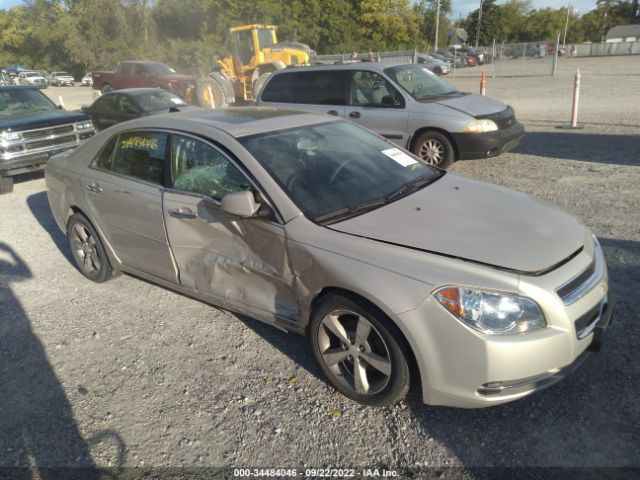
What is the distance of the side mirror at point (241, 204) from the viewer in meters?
3.00

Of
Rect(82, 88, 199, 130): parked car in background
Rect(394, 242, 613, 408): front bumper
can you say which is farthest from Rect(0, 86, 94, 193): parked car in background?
Rect(394, 242, 613, 408): front bumper

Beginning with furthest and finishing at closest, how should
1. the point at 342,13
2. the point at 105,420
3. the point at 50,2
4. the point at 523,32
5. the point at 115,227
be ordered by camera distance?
the point at 523,32, the point at 50,2, the point at 342,13, the point at 115,227, the point at 105,420

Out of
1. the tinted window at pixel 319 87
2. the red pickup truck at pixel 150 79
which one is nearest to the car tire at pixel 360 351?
the tinted window at pixel 319 87

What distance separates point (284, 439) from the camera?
2.71 metres

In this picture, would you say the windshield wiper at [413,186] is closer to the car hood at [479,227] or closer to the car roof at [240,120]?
the car hood at [479,227]

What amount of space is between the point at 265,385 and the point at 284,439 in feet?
1.65

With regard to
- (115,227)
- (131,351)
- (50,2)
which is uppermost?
(50,2)

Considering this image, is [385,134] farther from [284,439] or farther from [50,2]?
[50,2]

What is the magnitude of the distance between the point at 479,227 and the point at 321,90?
619 cm

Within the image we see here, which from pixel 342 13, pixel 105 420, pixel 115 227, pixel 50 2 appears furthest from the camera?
pixel 50 2

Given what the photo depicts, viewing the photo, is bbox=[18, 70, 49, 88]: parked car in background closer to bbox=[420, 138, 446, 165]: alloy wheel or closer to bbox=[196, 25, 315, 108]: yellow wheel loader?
bbox=[196, 25, 315, 108]: yellow wheel loader

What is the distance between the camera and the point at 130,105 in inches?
464

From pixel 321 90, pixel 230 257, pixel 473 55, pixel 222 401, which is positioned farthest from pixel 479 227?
pixel 473 55

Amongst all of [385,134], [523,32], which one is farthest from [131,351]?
[523,32]
